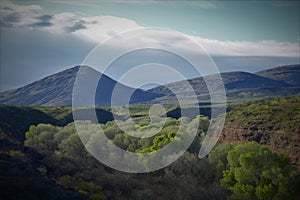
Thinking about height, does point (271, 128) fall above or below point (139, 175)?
above

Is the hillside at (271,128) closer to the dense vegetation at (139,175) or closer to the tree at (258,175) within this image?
the dense vegetation at (139,175)

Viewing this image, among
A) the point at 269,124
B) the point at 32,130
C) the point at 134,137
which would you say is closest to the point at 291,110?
the point at 269,124

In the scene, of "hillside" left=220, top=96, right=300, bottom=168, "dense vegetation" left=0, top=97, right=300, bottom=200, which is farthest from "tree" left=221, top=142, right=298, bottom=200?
"hillside" left=220, top=96, right=300, bottom=168

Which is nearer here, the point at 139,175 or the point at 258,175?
the point at 258,175

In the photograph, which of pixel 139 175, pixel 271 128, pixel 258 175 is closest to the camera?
pixel 258 175

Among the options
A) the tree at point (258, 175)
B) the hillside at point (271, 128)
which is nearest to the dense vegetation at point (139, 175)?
the tree at point (258, 175)

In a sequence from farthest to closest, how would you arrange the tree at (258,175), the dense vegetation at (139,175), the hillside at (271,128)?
the hillside at (271,128)
the tree at (258,175)
the dense vegetation at (139,175)

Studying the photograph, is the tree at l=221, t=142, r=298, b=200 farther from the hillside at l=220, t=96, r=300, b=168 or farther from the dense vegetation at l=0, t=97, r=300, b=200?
the hillside at l=220, t=96, r=300, b=168

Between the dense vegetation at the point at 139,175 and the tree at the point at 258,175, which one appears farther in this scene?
the tree at the point at 258,175

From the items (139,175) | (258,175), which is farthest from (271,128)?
(139,175)

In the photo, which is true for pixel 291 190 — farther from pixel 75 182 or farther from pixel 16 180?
pixel 16 180

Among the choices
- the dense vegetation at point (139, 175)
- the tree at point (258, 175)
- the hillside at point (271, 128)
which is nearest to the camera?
the dense vegetation at point (139, 175)

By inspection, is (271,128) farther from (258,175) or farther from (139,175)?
(139,175)

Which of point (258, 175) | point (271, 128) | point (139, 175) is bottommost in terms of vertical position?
point (139, 175)
